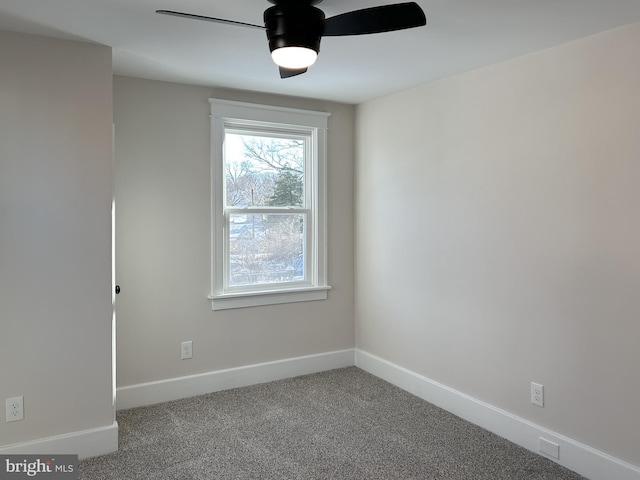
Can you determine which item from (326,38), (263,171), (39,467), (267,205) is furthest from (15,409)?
(326,38)

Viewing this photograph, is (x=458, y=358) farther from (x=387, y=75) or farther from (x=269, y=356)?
(x=387, y=75)

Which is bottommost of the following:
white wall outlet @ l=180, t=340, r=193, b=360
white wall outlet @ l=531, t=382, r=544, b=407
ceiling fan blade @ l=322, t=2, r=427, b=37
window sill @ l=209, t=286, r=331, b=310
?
white wall outlet @ l=531, t=382, r=544, b=407

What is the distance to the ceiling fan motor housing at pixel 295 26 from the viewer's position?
74.6 inches

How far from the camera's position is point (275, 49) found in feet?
6.35

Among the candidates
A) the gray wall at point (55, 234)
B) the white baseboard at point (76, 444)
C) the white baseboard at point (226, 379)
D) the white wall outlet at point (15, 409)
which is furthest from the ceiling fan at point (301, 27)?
the white baseboard at point (226, 379)

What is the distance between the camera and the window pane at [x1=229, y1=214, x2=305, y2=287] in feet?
12.6

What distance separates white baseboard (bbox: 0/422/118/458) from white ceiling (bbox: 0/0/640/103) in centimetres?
219

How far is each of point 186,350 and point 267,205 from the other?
4.27 ft

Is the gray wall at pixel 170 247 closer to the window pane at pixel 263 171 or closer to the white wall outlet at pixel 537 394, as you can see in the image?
the window pane at pixel 263 171

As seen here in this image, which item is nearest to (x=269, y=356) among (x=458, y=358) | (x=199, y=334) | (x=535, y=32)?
(x=199, y=334)

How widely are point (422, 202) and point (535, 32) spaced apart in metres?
1.41

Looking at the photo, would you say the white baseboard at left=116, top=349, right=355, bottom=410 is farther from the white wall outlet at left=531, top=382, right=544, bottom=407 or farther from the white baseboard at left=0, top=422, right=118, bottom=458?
the white wall outlet at left=531, top=382, right=544, bottom=407

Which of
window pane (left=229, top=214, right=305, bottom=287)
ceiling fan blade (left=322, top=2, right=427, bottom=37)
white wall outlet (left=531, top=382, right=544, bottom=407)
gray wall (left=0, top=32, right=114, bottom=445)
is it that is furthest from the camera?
window pane (left=229, top=214, right=305, bottom=287)

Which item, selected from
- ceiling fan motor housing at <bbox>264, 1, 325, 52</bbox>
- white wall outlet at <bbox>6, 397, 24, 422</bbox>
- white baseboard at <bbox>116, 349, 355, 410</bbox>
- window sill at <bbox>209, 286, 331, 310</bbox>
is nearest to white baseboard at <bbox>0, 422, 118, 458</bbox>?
white wall outlet at <bbox>6, 397, 24, 422</bbox>
